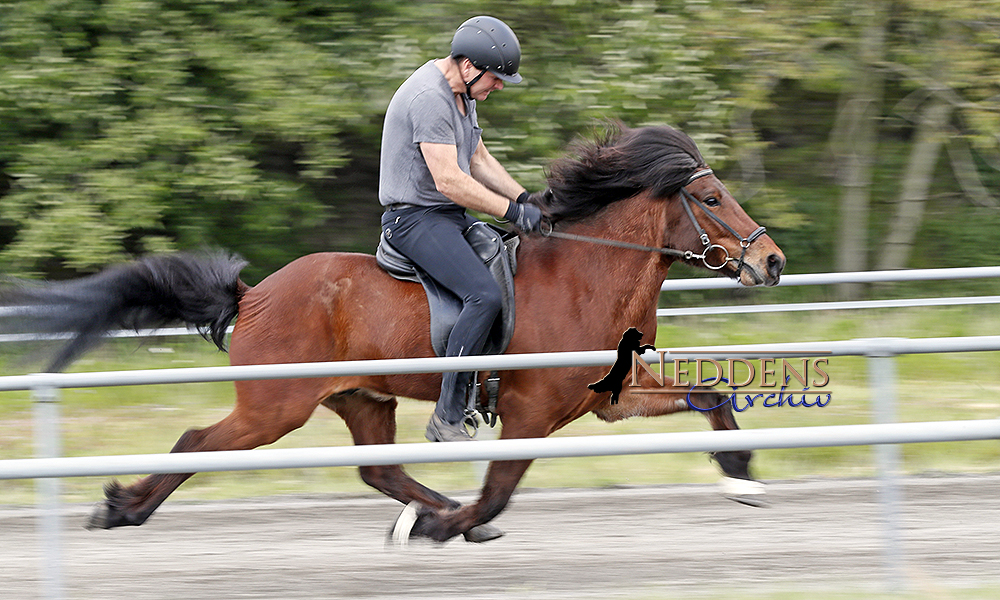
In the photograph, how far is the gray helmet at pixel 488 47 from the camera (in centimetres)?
467

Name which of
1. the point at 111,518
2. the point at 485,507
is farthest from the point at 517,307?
the point at 111,518

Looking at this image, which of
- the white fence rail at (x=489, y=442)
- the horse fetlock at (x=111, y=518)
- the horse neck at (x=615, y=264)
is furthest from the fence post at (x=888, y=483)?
the horse fetlock at (x=111, y=518)

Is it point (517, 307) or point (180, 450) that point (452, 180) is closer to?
point (517, 307)

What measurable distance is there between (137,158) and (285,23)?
1.78 metres

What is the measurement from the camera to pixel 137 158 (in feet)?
29.7

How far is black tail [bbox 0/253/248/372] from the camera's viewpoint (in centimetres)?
500

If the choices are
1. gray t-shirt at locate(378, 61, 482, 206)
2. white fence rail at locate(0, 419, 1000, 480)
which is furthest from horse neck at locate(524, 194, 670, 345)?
white fence rail at locate(0, 419, 1000, 480)

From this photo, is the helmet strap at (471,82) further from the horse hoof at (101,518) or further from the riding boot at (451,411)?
the horse hoof at (101,518)

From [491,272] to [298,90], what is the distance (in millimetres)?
5038

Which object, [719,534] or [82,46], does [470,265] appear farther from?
[82,46]

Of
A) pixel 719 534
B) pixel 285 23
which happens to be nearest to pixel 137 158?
pixel 285 23

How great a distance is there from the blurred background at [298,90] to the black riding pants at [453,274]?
14.2ft

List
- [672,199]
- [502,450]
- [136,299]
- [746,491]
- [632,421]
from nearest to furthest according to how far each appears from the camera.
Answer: [502,450], [746,491], [672,199], [136,299], [632,421]

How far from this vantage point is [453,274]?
Answer: 15.2 feet
